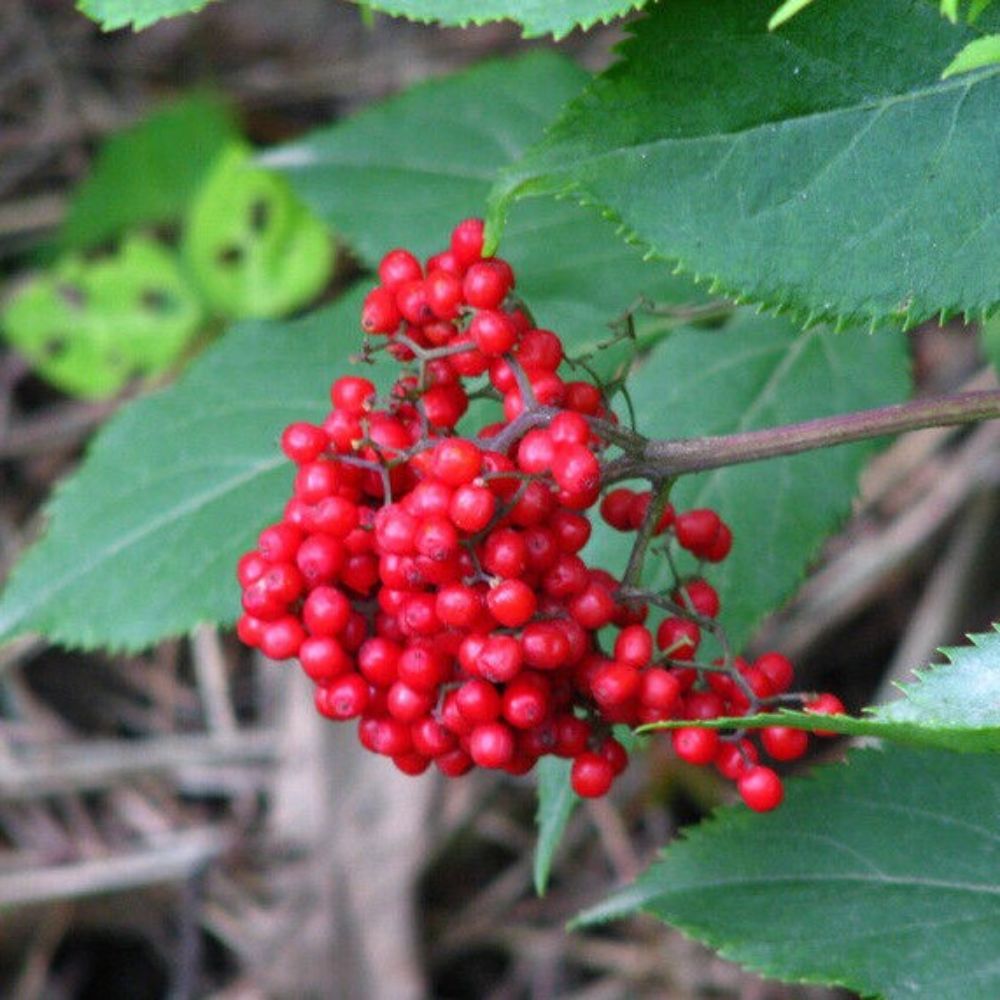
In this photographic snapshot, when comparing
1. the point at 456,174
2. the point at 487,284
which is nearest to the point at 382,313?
the point at 487,284

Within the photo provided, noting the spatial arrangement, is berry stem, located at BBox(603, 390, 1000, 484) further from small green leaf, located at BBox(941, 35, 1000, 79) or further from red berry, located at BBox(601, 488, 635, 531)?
small green leaf, located at BBox(941, 35, 1000, 79)

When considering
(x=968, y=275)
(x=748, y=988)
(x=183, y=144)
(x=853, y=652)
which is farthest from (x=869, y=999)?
(x=183, y=144)

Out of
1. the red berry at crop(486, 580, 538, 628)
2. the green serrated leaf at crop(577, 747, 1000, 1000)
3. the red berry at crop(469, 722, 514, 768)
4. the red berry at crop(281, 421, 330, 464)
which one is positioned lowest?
the green serrated leaf at crop(577, 747, 1000, 1000)

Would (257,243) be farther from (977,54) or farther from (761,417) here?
(977,54)

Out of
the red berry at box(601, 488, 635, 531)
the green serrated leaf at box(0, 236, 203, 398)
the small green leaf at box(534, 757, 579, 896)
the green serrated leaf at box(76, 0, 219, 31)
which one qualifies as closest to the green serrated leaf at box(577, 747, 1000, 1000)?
the small green leaf at box(534, 757, 579, 896)

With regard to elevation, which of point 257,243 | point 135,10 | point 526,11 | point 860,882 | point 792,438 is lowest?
point 860,882

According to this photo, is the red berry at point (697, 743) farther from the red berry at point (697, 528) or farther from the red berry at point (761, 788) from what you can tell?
the red berry at point (697, 528)

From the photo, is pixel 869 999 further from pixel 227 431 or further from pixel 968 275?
pixel 227 431
